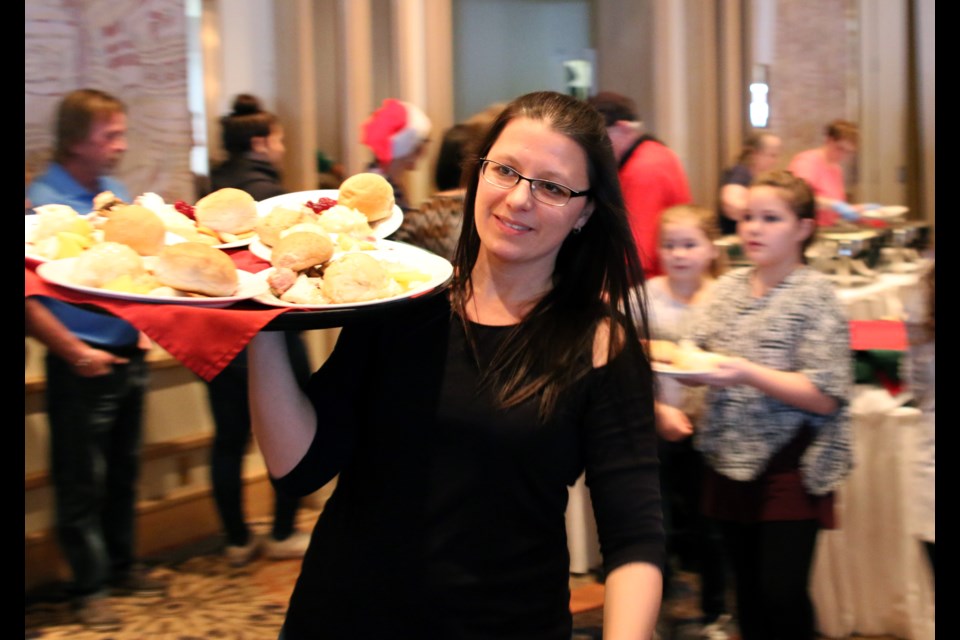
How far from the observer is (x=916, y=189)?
27.2ft

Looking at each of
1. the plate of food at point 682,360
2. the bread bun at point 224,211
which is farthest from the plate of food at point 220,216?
the plate of food at point 682,360

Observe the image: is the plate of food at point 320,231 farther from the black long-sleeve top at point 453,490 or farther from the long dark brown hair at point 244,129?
the long dark brown hair at point 244,129

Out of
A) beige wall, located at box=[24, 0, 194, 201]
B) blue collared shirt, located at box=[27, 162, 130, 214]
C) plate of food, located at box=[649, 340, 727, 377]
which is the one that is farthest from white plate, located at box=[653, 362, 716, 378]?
beige wall, located at box=[24, 0, 194, 201]

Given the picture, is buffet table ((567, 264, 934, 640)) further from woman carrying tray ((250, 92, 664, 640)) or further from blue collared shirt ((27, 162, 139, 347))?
blue collared shirt ((27, 162, 139, 347))

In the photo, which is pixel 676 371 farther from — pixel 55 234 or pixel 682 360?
pixel 55 234

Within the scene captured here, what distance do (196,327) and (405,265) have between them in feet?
1.14

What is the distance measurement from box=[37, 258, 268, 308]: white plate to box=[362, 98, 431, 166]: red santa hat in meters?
2.79

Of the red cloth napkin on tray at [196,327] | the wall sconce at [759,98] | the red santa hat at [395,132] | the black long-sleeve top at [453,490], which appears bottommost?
the black long-sleeve top at [453,490]

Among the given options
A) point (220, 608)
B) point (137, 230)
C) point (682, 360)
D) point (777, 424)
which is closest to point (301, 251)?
point (137, 230)

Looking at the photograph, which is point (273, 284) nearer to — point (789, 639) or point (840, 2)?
point (789, 639)

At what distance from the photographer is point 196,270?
1.19 m

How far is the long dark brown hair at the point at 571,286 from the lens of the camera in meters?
1.38

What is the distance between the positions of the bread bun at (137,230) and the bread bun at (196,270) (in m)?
0.09

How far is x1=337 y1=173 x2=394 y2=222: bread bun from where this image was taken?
5.06 ft
